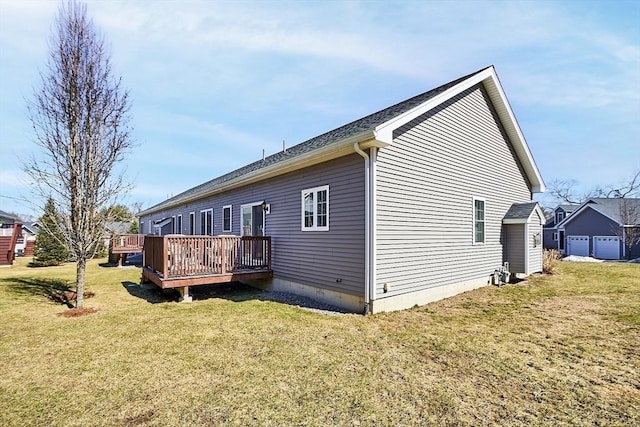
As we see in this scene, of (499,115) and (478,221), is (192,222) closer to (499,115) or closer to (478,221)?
(478,221)

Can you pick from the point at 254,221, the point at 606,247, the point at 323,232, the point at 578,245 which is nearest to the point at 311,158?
the point at 323,232

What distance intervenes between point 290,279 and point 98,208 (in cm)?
489

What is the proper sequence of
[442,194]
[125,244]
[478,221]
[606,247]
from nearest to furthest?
[442,194] < [478,221] < [125,244] < [606,247]

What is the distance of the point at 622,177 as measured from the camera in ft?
135

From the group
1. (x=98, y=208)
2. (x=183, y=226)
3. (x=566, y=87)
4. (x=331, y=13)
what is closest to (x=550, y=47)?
(x=566, y=87)

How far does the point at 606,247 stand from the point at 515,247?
74.3 ft

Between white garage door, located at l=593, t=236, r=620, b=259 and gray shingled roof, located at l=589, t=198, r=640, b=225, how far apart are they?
5.60 ft

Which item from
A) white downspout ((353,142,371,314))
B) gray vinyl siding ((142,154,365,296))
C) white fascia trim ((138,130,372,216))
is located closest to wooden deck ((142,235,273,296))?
gray vinyl siding ((142,154,365,296))

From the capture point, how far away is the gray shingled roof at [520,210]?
10.9m

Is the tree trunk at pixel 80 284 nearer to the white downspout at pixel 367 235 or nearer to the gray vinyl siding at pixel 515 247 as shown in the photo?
the white downspout at pixel 367 235

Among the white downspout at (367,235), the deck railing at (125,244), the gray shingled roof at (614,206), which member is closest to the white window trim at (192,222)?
the deck railing at (125,244)

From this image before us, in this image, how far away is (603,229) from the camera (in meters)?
26.9

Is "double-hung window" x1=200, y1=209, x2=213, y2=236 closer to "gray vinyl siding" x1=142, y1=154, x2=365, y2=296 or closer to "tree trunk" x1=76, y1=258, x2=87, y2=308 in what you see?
"gray vinyl siding" x1=142, y1=154, x2=365, y2=296

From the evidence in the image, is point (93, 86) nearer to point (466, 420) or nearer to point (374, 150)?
point (374, 150)
